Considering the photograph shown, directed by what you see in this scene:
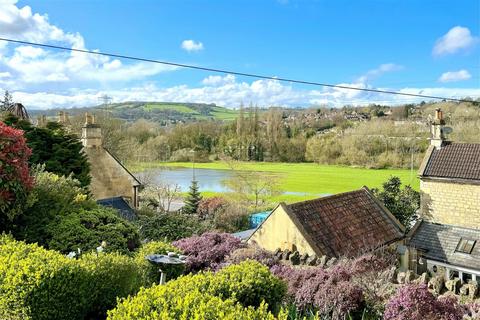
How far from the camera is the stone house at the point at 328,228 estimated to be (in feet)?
37.6

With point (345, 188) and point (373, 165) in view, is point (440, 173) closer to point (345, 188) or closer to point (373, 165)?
point (345, 188)

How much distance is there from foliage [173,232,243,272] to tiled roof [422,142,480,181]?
1306 cm

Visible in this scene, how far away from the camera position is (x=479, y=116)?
4869 cm

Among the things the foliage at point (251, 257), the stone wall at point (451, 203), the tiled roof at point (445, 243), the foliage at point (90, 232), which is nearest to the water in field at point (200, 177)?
the stone wall at point (451, 203)

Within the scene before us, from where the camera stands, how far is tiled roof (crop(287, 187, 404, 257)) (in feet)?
38.1

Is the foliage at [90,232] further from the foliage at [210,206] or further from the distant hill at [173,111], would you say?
the distant hill at [173,111]

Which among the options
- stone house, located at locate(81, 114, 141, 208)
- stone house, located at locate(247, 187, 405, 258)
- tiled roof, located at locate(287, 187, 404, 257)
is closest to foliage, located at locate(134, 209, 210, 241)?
stone house, located at locate(81, 114, 141, 208)

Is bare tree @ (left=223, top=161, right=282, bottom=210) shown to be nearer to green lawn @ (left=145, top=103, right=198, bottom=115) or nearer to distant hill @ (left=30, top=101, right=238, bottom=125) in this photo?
distant hill @ (left=30, top=101, right=238, bottom=125)

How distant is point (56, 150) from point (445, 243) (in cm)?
1339

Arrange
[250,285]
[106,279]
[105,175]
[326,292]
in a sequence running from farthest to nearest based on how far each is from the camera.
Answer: [105,175] → [326,292] → [106,279] → [250,285]

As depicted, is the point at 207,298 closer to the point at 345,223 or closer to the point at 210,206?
the point at 345,223

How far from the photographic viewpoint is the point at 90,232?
789cm

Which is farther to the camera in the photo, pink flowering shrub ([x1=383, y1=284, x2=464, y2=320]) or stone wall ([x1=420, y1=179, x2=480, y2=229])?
stone wall ([x1=420, y1=179, x2=480, y2=229])

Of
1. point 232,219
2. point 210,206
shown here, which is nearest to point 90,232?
point 232,219
